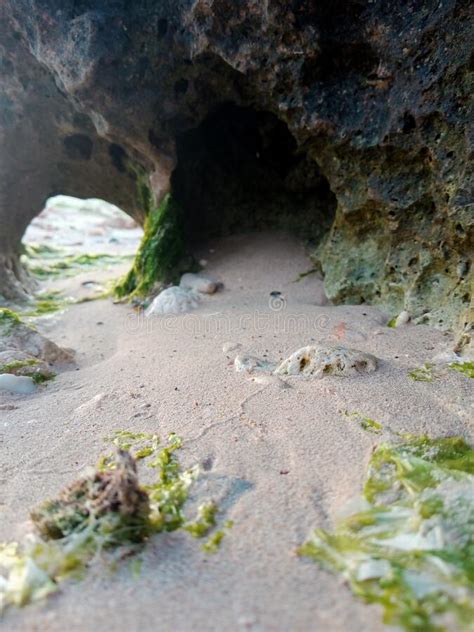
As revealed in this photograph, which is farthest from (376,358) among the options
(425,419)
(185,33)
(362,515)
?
(185,33)

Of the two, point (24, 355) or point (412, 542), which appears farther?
point (24, 355)

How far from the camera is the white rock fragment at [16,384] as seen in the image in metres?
3.19

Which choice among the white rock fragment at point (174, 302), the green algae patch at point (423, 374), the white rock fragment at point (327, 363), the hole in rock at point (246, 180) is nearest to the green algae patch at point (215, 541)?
the white rock fragment at point (327, 363)

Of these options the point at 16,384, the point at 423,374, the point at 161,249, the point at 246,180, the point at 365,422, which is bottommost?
the point at 16,384

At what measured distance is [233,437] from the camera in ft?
7.27

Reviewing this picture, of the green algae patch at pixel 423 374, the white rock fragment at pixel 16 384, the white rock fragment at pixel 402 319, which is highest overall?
the white rock fragment at pixel 402 319

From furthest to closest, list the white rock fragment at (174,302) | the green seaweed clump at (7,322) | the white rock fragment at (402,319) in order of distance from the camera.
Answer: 1. the white rock fragment at (174,302)
2. the green seaweed clump at (7,322)
3. the white rock fragment at (402,319)

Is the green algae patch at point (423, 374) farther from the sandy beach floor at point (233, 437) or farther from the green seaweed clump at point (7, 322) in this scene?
the green seaweed clump at point (7, 322)

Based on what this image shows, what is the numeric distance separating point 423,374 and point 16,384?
263 centimetres

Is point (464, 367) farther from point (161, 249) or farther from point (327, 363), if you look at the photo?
point (161, 249)

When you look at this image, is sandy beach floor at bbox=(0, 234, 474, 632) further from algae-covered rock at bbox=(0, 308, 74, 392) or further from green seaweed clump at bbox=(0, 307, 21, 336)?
green seaweed clump at bbox=(0, 307, 21, 336)

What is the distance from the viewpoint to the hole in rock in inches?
226

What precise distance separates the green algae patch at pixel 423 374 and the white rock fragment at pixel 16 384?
2.48 meters

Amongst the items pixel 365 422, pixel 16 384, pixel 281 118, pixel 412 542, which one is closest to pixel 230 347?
pixel 365 422
